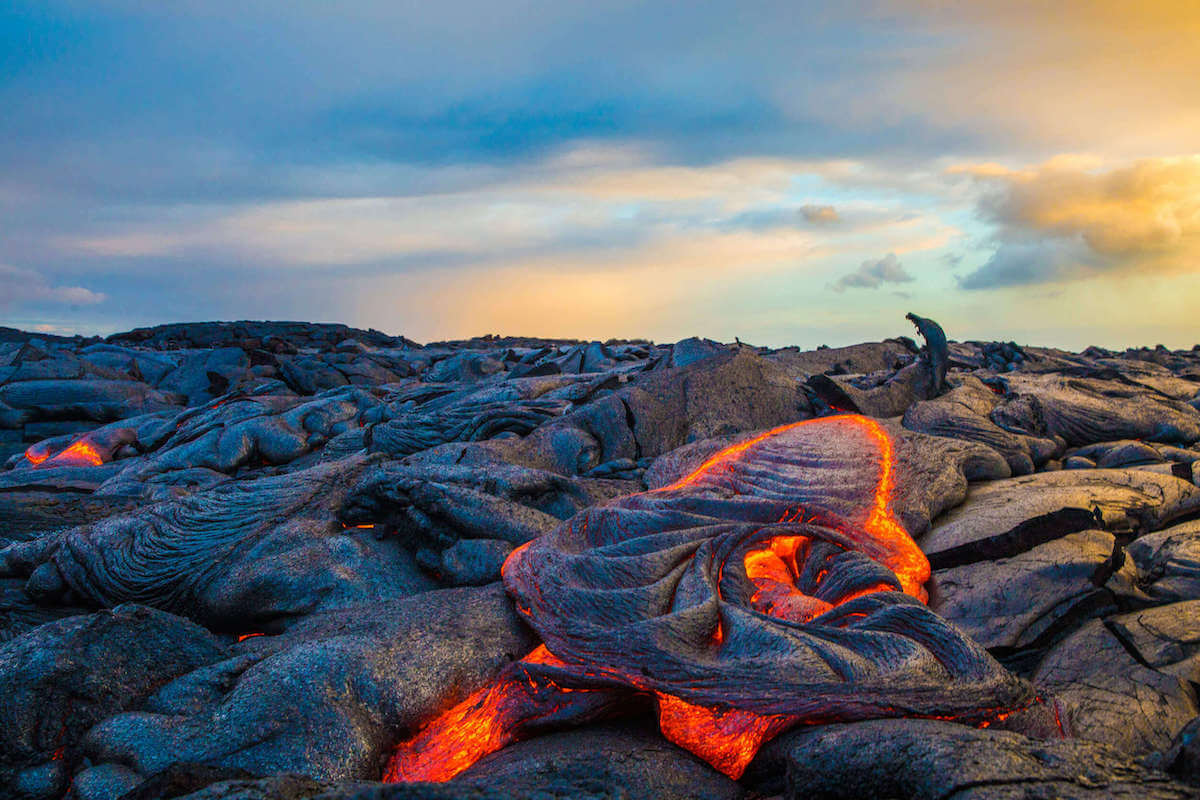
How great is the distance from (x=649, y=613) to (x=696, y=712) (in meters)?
0.69

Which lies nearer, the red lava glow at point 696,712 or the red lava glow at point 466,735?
the red lava glow at point 696,712

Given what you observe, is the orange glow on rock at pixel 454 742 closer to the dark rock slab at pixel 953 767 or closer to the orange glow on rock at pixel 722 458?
the dark rock slab at pixel 953 767

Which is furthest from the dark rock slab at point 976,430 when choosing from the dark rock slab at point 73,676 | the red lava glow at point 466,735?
the dark rock slab at point 73,676

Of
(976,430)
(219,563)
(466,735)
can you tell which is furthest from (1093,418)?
(219,563)

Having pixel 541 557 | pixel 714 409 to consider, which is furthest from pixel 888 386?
pixel 541 557

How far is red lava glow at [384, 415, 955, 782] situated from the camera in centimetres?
345

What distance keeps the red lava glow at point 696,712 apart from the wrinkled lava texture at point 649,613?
16mm

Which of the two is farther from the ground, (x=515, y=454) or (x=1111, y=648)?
(x=515, y=454)

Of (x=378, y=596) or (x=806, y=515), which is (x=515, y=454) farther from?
(x=806, y=515)

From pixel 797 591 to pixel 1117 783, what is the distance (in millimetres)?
2273

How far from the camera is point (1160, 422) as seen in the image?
8828 millimetres

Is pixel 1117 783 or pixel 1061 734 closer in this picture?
pixel 1117 783

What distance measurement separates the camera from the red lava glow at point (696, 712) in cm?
345

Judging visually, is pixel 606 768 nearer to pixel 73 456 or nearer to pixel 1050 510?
pixel 1050 510
